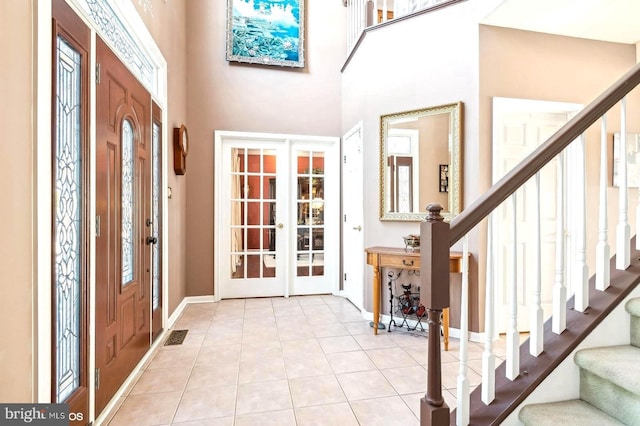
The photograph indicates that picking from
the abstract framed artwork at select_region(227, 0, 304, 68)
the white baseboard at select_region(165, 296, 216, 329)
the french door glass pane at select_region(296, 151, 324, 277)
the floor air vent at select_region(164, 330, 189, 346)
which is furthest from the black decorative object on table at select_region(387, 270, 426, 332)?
the abstract framed artwork at select_region(227, 0, 304, 68)

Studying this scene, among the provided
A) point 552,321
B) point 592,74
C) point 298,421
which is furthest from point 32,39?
point 592,74

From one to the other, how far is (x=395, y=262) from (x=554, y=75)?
2246 mm

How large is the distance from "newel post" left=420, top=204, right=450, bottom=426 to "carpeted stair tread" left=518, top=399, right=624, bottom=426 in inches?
13.1

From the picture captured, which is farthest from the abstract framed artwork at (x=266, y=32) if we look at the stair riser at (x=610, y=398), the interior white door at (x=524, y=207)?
the stair riser at (x=610, y=398)

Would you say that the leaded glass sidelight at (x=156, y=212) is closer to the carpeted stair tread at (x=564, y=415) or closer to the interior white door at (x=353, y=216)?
the interior white door at (x=353, y=216)

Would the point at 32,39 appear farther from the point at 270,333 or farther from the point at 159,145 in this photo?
the point at 270,333

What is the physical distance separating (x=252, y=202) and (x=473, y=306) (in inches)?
110

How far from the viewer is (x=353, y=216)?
381cm

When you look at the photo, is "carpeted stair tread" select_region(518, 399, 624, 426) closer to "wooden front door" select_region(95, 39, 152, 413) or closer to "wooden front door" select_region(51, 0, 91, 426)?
"wooden front door" select_region(51, 0, 91, 426)

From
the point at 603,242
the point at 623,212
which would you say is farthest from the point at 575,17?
the point at 603,242

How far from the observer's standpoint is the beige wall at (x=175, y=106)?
2900 mm

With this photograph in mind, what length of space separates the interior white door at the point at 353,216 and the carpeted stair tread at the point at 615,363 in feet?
7.60

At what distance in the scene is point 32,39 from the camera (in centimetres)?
115

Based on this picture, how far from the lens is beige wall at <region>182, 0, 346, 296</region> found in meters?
3.90
